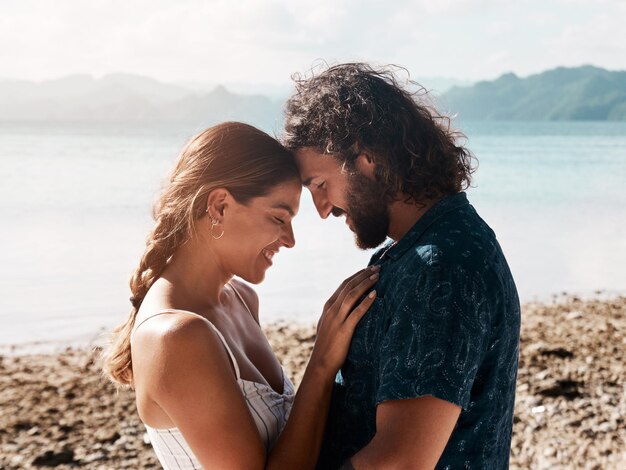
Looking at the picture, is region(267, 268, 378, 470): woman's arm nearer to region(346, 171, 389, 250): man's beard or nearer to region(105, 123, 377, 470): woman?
region(105, 123, 377, 470): woman

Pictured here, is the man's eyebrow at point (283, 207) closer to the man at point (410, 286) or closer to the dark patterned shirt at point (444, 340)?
the man at point (410, 286)

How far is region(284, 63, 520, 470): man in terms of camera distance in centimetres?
221

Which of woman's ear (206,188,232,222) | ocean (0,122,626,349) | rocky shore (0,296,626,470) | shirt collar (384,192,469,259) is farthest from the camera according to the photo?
ocean (0,122,626,349)

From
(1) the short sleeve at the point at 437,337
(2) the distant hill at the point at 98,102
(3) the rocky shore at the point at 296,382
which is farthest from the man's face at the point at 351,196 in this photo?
(2) the distant hill at the point at 98,102

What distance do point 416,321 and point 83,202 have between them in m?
22.4

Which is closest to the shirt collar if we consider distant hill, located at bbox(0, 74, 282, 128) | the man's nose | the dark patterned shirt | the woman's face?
the dark patterned shirt

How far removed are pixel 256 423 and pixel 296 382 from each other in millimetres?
4859

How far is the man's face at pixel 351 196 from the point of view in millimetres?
2742

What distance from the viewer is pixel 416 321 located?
2.23m

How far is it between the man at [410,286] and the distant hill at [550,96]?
115 m

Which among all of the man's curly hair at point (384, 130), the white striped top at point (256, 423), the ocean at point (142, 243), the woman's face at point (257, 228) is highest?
the man's curly hair at point (384, 130)

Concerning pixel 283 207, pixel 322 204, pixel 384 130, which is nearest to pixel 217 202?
pixel 283 207

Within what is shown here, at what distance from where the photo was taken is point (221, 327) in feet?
9.76

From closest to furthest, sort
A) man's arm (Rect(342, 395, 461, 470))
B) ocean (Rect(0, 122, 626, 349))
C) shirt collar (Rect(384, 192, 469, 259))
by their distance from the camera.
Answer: man's arm (Rect(342, 395, 461, 470)) < shirt collar (Rect(384, 192, 469, 259)) < ocean (Rect(0, 122, 626, 349))
